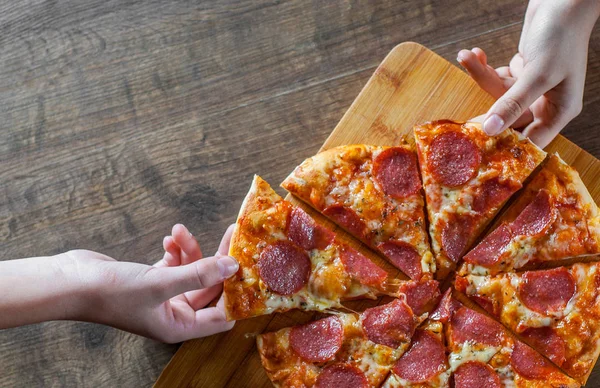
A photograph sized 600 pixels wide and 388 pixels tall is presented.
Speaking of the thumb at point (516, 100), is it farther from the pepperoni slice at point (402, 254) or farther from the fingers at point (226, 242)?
the fingers at point (226, 242)

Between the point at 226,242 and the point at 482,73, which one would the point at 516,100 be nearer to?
the point at 482,73

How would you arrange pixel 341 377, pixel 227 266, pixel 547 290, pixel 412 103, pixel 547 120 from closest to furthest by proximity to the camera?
pixel 227 266 < pixel 341 377 < pixel 547 290 < pixel 547 120 < pixel 412 103

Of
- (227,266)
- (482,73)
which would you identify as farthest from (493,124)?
(227,266)

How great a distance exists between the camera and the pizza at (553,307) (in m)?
3.92

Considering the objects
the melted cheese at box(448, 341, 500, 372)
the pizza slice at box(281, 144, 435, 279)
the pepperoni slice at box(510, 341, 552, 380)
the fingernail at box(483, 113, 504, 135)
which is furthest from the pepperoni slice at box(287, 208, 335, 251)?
the pepperoni slice at box(510, 341, 552, 380)

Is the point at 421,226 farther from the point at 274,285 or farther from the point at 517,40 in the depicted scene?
the point at 517,40

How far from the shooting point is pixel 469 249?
423 centimetres

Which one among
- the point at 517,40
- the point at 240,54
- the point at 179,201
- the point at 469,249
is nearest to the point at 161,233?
the point at 179,201

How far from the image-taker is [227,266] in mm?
3631

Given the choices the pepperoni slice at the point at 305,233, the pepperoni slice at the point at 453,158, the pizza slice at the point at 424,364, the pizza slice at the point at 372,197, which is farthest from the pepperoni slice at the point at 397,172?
the pizza slice at the point at 424,364

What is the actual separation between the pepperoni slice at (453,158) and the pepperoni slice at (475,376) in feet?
3.70

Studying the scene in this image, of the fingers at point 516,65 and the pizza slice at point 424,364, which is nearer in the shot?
the pizza slice at point 424,364

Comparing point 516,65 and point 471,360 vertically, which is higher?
point 516,65

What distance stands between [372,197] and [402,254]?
0.41m
